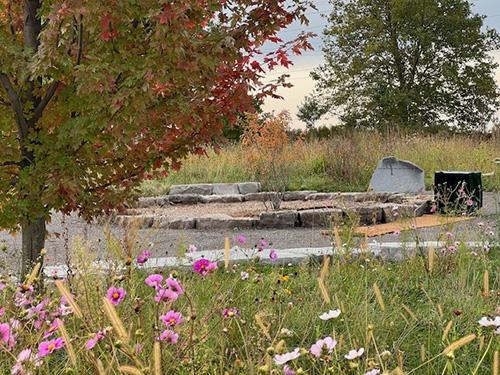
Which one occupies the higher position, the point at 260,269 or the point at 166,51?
the point at 166,51

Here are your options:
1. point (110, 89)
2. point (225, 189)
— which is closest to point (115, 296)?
point (110, 89)

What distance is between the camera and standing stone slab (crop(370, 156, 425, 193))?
13297 millimetres

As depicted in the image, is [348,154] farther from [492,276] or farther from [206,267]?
[206,267]

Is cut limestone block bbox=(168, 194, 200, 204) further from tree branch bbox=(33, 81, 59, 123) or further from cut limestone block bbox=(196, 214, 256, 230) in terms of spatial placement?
tree branch bbox=(33, 81, 59, 123)

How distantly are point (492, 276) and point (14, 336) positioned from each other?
3.45 metres

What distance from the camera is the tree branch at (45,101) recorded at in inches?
174

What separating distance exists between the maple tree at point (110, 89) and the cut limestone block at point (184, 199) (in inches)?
313

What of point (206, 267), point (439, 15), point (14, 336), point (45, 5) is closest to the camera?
point (14, 336)

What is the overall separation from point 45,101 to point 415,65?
29503 millimetres

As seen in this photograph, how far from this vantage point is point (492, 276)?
5035 mm

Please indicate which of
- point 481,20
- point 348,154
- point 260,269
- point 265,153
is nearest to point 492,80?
point 481,20

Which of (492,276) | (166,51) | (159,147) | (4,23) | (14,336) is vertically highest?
(4,23)

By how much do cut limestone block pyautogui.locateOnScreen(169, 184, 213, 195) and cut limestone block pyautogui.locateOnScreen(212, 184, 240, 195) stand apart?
0.09m

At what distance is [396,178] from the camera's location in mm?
13273
